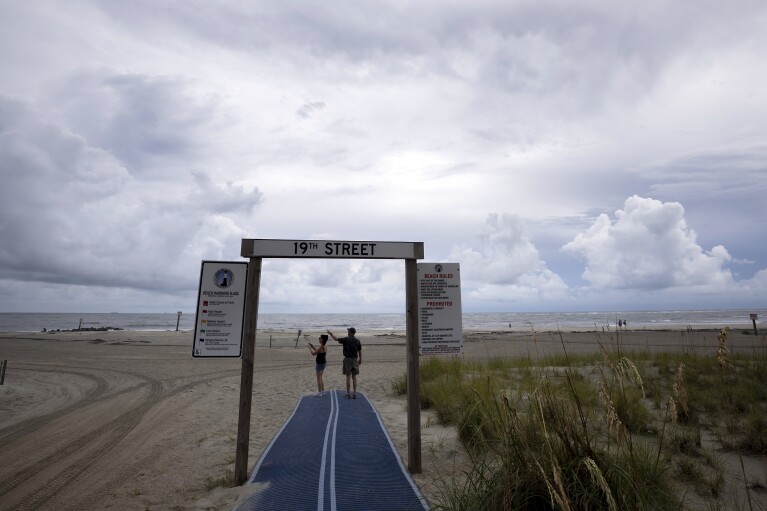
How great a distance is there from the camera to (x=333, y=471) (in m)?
5.23

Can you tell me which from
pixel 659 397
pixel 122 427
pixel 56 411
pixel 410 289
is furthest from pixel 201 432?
pixel 659 397

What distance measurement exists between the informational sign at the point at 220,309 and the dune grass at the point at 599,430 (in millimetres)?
3000

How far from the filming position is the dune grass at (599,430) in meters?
3.02

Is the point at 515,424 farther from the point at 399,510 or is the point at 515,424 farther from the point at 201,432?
the point at 201,432

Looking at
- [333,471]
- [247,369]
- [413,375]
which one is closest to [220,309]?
[247,369]

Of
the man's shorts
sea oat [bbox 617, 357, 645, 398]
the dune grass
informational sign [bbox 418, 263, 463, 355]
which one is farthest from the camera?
the man's shorts

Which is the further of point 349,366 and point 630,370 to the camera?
point 349,366

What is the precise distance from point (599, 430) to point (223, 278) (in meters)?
4.61

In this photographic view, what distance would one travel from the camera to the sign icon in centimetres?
545

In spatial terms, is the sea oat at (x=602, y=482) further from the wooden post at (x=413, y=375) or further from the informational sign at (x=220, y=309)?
the informational sign at (x=220, y=309)

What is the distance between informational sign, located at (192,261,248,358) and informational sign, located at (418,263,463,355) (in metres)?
2.40

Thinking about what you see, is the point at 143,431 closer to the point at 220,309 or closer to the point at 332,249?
the point at 220,309

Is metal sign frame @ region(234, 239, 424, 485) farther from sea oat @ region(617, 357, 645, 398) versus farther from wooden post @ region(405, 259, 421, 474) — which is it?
sea oat @ region(617, 357, 645, 398)

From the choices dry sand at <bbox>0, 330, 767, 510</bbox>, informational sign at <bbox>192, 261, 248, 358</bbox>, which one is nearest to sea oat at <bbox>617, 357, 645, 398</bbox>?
dry sand at <bbox>0, 330, 767, 510</bbox>
